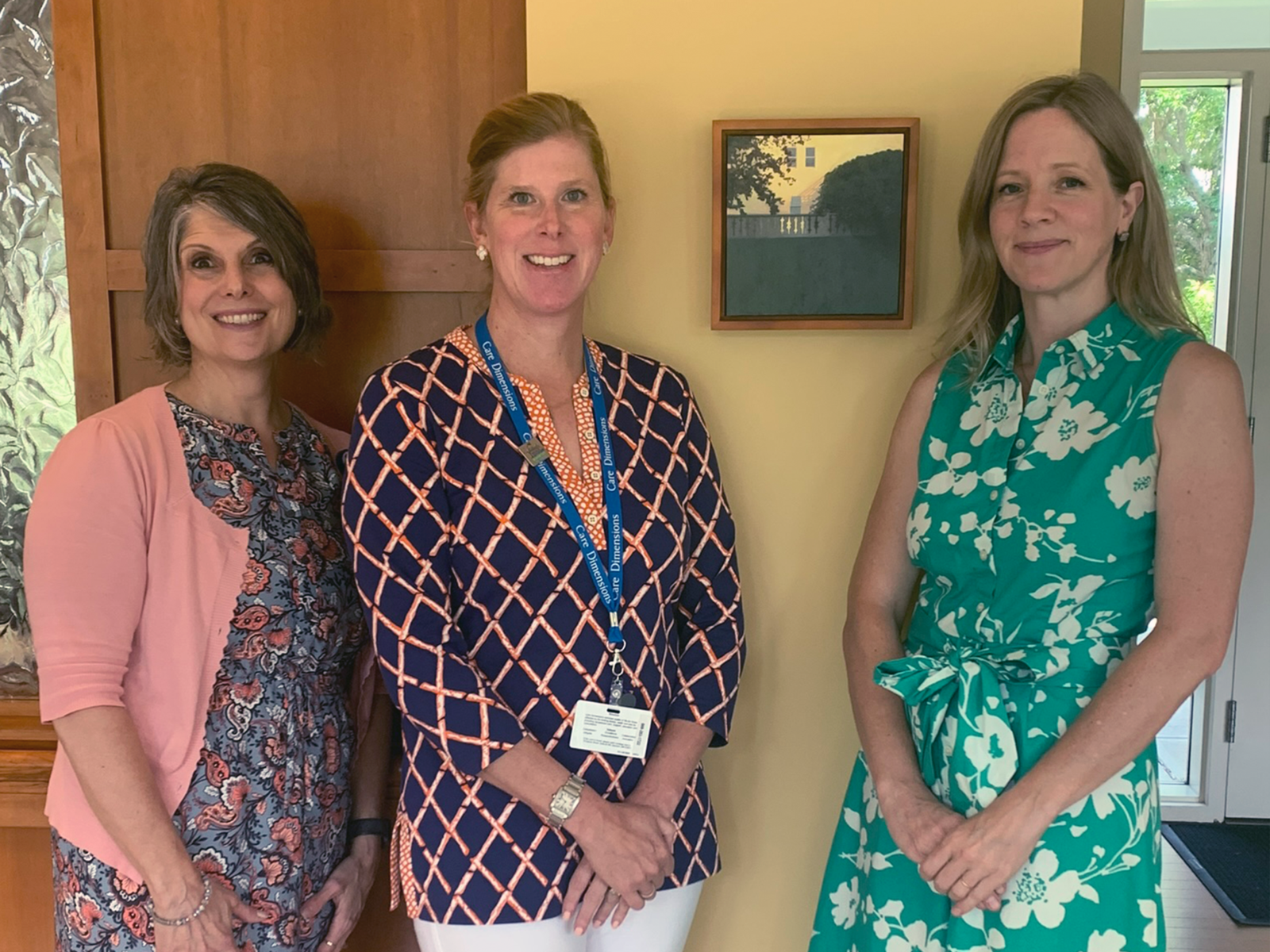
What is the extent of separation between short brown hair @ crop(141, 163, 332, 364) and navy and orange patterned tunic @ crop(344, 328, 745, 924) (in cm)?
32

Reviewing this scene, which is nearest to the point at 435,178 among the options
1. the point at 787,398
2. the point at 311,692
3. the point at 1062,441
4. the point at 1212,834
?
the point at 787,398

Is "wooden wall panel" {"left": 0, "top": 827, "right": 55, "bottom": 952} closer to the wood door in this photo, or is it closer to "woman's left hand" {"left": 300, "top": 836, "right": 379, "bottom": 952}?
the wood door

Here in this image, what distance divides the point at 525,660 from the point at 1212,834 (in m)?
3.45

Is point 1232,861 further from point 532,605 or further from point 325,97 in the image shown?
point 325,97

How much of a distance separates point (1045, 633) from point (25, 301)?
6.36 ft

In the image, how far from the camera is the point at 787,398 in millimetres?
1739

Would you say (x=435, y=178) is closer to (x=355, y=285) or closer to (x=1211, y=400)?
(x=355, y=285)

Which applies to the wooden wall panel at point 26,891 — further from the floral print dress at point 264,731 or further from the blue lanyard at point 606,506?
the blue lanyard at point 606,506

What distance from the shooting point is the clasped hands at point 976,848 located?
1.25 m

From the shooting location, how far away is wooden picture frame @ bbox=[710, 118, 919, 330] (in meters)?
1.63

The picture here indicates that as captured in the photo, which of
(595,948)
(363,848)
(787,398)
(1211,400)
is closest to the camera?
(1211,400)

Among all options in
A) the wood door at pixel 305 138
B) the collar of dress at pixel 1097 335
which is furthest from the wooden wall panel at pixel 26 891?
the collar of dress at pixel 1097 335

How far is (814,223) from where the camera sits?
1651mm

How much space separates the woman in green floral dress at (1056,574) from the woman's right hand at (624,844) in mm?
331
